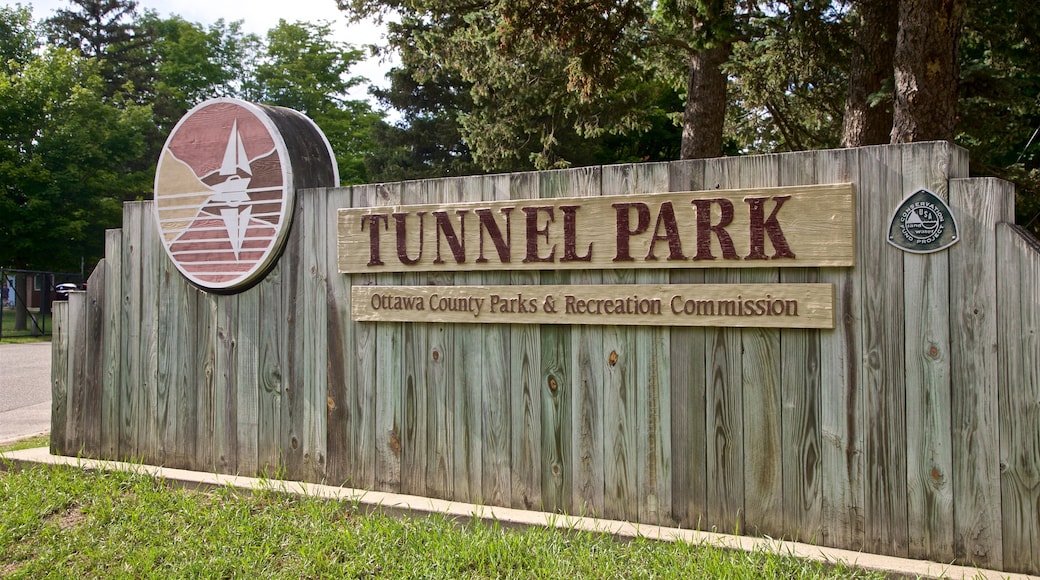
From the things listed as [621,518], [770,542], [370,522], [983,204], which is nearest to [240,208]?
[370,522]

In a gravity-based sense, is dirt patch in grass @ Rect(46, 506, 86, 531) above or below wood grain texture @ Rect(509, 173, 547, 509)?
below

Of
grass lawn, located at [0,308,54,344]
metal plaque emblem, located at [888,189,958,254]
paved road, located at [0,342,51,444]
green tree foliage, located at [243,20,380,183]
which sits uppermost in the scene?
green tree foliage, located at [243,20,380,183]

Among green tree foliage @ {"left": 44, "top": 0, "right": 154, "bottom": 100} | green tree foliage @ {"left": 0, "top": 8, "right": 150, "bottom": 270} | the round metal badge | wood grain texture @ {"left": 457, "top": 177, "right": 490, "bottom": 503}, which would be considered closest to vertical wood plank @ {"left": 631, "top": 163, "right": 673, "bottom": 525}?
wood grain texture @ {"left": 457, "top": 177, "right": 490, "bottom": 503}

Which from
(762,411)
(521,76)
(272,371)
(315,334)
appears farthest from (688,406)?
(521,76)

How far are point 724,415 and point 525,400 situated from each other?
1.01 m

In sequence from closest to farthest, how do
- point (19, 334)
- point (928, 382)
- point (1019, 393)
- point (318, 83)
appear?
1. point (1019, 393)
2. point (928, 382)
3. point (19, 334)
4. point (318, 83)

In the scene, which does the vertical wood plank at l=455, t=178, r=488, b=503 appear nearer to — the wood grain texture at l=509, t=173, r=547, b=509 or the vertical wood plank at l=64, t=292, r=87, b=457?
the wood grain texture at l=509, t=173, r=547, b=509

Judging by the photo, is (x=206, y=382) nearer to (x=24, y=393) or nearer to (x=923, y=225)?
(x=923, y=225)

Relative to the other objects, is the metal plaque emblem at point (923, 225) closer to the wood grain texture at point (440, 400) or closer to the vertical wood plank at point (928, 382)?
the vertical wood plank at point (928, 382)

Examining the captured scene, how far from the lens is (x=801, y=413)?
361cm

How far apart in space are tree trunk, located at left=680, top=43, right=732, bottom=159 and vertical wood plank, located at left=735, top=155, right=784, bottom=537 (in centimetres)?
880

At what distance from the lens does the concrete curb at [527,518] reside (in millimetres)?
3309

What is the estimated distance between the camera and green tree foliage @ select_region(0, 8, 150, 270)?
2417 centimetres

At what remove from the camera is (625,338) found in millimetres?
3979
